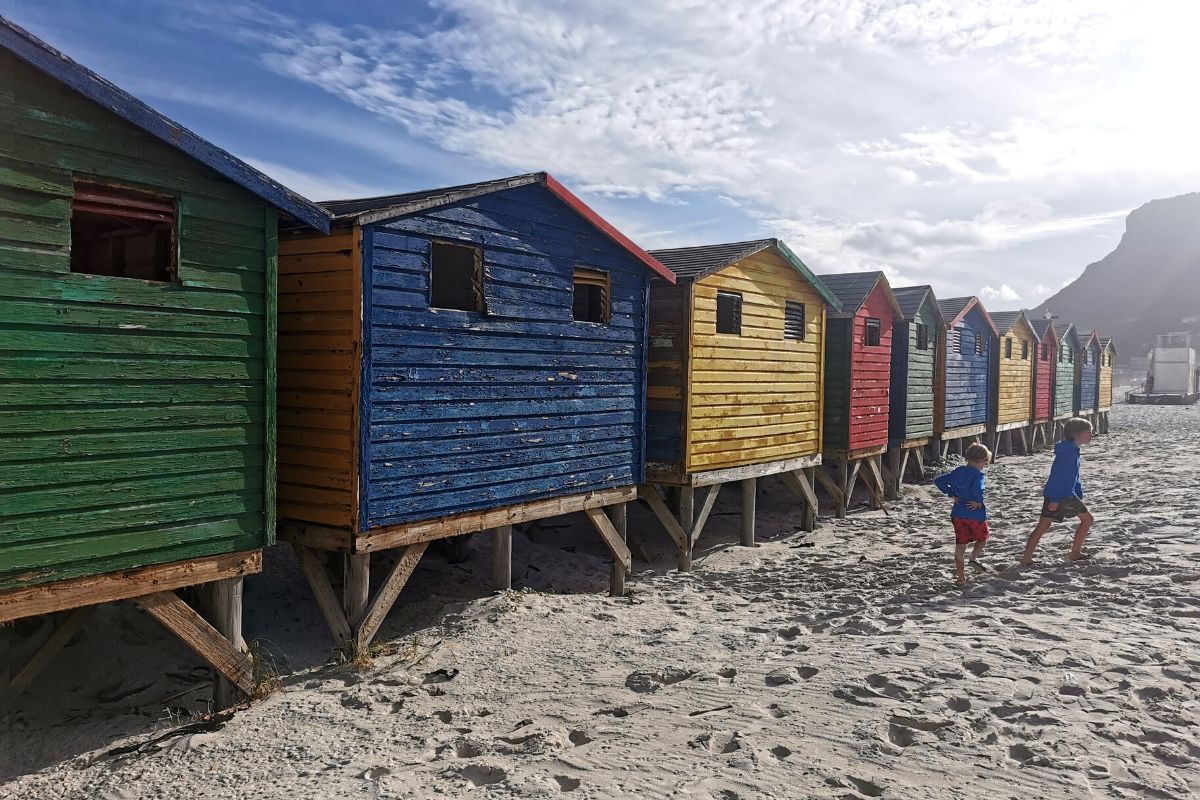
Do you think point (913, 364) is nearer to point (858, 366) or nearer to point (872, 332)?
point (872, 332)

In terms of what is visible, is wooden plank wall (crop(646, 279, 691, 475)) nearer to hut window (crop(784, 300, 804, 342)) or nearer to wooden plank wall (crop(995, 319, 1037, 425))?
hut window (crop(784, 300, 804, 342))

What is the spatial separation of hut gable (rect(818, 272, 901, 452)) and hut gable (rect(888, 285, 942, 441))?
106cm

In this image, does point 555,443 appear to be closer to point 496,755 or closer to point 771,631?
point 771,631

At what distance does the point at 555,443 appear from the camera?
9.38m

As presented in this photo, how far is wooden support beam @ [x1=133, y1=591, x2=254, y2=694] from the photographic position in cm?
607

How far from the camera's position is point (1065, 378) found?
1316 inches

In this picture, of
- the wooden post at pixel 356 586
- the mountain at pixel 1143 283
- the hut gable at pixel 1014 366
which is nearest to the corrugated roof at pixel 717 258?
the wooden post at pixel 356 586

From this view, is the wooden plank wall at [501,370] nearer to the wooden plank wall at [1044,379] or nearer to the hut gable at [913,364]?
the hut gable at [913,364]

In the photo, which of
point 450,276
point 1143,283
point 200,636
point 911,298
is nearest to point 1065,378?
point 911,298

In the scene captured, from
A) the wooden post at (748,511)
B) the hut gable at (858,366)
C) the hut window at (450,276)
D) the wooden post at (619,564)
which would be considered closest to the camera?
the hut window at (450,276)

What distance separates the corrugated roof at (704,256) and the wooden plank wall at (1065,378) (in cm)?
2383

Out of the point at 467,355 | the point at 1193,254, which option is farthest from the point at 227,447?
the point at 1193,254

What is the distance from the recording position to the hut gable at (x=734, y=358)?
11.7 m

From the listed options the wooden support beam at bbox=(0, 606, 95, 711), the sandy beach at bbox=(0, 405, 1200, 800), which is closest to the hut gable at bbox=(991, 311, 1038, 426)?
the sandy beach at bbox=(0, 405, 1200, 800)
